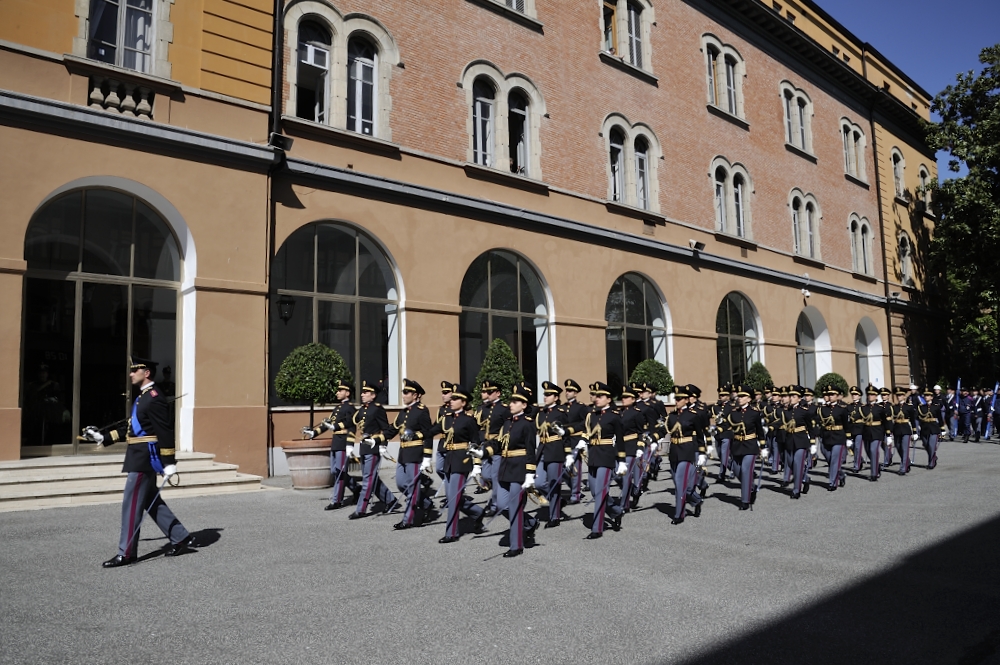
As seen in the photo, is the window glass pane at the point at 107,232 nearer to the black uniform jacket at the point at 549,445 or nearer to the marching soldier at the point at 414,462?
the marching soldier at the point at 414,462

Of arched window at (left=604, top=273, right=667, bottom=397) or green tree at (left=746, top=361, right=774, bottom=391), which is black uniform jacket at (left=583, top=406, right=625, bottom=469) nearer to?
arched window at (left=604, top=273, right=667, bottom=397)

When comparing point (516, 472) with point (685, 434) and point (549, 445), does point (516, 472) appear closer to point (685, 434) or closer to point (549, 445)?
point (549, 445)

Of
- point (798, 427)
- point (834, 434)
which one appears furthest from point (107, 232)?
point (834, 434)

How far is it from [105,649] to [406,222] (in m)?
12.6

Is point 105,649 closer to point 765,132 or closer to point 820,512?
point 820,512

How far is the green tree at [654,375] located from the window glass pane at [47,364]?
13014 millimetres

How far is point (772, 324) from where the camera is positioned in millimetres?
27672

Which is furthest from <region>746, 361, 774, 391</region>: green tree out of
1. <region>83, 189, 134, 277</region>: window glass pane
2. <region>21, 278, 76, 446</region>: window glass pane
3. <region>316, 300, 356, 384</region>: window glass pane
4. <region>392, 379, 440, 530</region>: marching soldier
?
<region>21, 278, 76, 446</region>: window glass pane

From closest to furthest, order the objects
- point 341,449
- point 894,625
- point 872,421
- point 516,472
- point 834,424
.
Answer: point 894,625 → point 516,472 → point 341,449 → point 834,424 → point 872,421

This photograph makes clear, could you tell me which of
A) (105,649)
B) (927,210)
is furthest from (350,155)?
(927,210)

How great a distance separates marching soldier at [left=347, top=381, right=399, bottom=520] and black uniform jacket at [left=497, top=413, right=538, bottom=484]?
234 cm

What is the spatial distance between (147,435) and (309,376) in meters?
5.46

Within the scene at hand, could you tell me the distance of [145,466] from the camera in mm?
7703

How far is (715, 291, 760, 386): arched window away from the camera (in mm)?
25500
